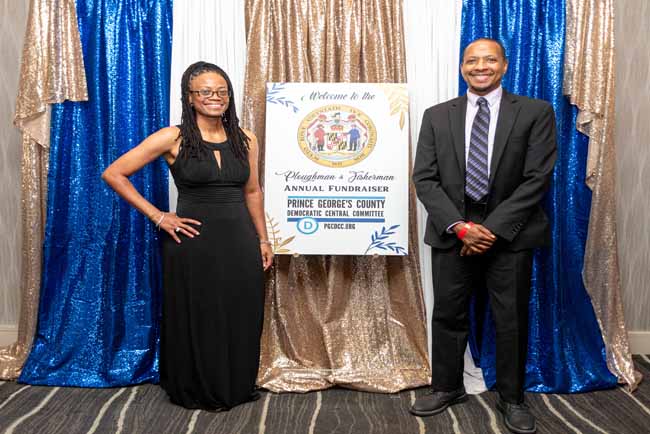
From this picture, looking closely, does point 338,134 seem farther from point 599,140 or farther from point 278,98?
point 599,140

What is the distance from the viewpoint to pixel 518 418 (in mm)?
2762

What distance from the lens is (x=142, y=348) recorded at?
3365mm

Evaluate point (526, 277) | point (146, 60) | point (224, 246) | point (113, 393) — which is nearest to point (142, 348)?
point (113, 393)

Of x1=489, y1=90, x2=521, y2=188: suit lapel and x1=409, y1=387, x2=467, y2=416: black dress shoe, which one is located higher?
x1=489, y1=90, x2=521, y2=188: suit lapel

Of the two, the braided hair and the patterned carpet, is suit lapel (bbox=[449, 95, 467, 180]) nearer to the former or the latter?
the braided hair

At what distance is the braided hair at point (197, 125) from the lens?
288cm

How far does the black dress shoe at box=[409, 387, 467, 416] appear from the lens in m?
2.91

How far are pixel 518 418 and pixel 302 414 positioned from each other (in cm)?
92

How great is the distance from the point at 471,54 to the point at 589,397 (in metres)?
1.70

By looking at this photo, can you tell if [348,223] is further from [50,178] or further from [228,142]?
[50,178]

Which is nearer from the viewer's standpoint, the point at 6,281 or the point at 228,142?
the point at 228,142

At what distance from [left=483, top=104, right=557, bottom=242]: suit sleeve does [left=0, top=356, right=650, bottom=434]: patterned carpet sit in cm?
83

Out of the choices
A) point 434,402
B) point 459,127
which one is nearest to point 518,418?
point 434,402

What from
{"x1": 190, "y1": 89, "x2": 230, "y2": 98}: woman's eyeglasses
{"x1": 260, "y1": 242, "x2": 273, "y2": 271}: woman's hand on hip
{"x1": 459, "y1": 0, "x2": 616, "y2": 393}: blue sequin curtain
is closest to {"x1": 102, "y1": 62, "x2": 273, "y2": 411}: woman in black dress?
{"x1": 190, "y1": 89, "x2": 230, "y2": 98}: woman's eyeglasses
